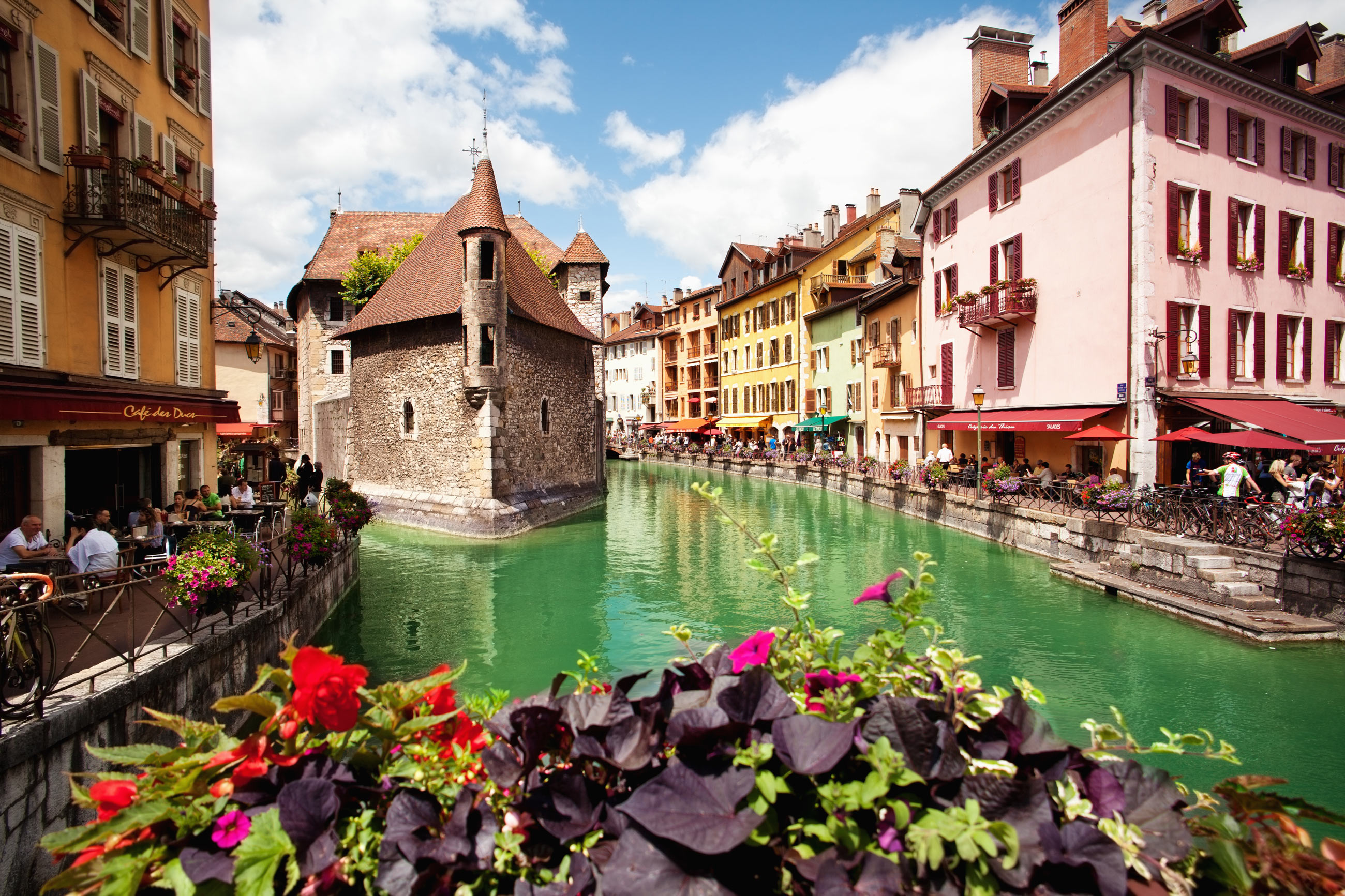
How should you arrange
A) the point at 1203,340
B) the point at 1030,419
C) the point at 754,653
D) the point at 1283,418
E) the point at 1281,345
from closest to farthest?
1. the point at 754,653
2. the point at 1283,418
3. the point at 1203,340
4. the point at 1281,345
5. the point at 1030,419

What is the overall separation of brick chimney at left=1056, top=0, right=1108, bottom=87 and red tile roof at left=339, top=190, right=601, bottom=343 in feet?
55.4

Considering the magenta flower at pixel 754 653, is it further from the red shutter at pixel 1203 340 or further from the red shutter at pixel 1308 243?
the red shutter at pixel 1308 243

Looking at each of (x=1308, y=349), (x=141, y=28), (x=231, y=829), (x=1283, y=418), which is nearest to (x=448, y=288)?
(x=141, y=28)

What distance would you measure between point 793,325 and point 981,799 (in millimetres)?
46416

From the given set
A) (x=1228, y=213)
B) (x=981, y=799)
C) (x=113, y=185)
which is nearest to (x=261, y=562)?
(x=113, y=185)

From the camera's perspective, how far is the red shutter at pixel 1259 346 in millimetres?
19156

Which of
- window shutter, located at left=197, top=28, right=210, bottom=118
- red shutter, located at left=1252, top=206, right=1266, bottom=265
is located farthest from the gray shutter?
red shutter, located at left=1252, top=206, right=1266, bottom=265

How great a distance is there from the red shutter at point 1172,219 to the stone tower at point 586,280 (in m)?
28.6

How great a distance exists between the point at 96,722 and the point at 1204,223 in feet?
75.9

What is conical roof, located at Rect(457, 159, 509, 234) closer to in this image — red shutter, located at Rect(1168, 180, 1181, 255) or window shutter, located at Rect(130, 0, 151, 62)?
window shutter, located at Rect(130, 0, 151, 62)

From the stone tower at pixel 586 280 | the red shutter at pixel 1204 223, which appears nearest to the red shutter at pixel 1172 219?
the red shutter at pixel 1204 223

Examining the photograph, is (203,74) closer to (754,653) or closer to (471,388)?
(471,388)

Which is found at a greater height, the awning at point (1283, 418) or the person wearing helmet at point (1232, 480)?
the awning at point (1283, 418)

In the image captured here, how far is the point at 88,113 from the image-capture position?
1033 cm
